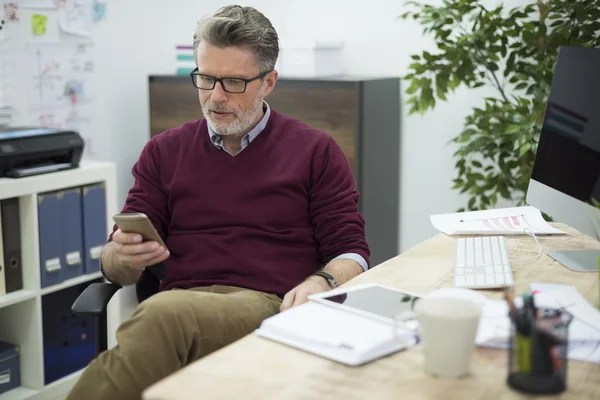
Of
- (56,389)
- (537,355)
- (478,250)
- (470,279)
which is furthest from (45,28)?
(537,355)

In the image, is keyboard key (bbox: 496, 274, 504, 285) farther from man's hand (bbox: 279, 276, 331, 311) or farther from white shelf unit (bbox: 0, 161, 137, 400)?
white shelf unit (bbox: 0, 161, 137, 400)

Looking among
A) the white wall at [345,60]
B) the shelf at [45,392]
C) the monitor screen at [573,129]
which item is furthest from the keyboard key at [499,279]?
the white wall at [345,60]

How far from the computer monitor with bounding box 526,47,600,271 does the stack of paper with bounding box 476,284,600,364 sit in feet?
0.76

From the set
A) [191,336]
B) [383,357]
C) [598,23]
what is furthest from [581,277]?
[598,23]

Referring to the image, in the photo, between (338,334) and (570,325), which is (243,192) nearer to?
(338,334)

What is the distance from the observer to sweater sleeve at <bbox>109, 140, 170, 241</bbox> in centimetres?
211

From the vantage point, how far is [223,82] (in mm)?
2039

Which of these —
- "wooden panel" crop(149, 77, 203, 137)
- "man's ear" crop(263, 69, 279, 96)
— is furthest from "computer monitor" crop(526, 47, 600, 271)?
"wooden panel" crop(149, 77, 203, 137)

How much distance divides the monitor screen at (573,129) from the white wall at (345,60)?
1570 millimetres

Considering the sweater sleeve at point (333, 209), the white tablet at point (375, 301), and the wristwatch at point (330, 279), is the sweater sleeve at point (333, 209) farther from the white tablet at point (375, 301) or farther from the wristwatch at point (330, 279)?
the white tablet at point (375, 301)

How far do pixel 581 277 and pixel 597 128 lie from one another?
1.11ft

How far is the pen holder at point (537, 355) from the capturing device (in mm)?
1033

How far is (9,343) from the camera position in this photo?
2869mm

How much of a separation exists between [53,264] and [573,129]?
6.27 ft
